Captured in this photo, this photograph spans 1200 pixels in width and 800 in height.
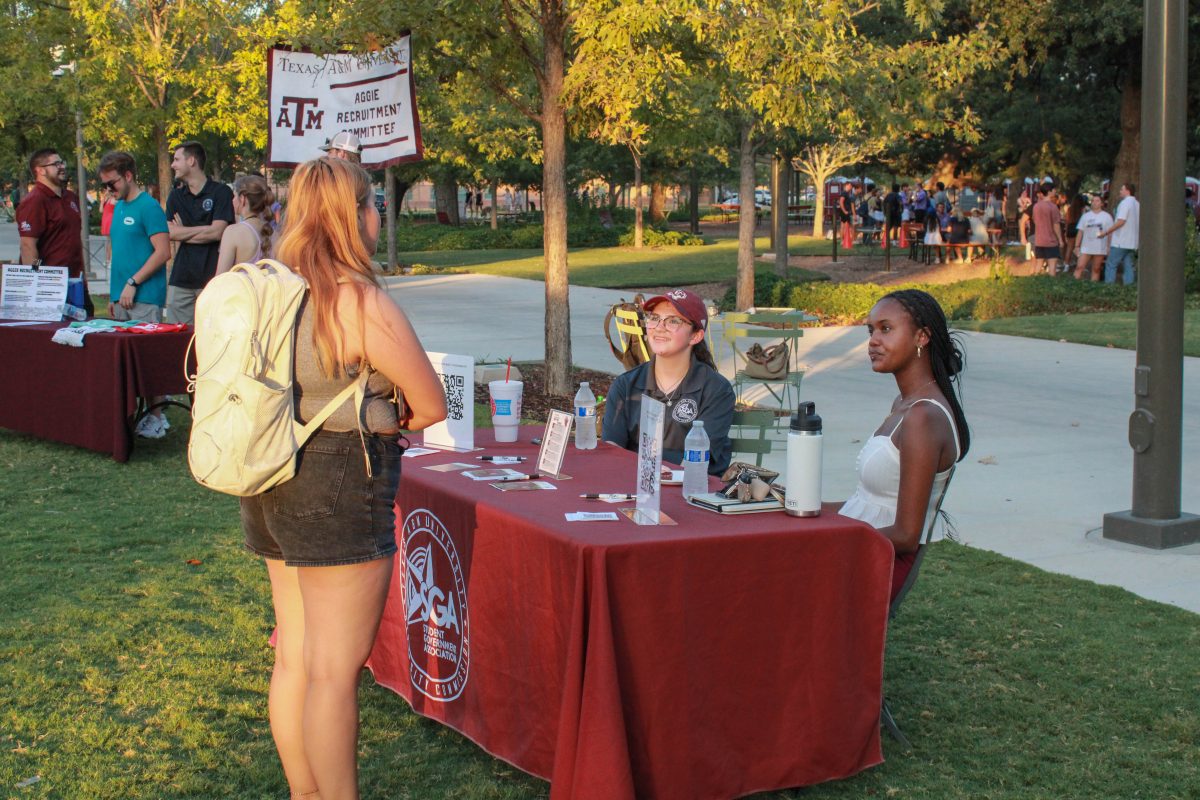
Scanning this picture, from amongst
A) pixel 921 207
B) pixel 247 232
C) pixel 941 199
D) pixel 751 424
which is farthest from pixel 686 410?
pixel 941 199

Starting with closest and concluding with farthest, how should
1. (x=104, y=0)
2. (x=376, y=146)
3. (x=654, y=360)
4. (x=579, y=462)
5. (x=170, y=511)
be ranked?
1. (x=579, y=462)
2. (x=654, y=360)
3. (x=170, y=511)
4. (x=376, y=146)
5. (x=104, y=0)

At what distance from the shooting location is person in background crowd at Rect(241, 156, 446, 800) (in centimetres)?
314

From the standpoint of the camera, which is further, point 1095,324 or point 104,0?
point 104,0

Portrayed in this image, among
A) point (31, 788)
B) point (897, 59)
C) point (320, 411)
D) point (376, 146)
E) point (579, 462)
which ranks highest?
point (897, 59)

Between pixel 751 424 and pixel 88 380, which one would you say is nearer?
pixel 751 424

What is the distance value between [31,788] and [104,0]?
17300mm

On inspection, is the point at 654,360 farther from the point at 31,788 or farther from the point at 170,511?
the point at 170,511

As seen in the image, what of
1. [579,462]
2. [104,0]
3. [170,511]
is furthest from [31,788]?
[104,0]

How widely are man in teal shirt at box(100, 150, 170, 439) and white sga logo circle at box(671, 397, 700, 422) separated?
5115 mm

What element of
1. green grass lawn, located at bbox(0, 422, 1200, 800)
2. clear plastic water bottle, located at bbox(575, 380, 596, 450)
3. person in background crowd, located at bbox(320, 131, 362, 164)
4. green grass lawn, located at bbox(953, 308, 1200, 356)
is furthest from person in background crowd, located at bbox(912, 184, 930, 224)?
clear plastic water bottle, located at bbox(575, 380, 596, 450)

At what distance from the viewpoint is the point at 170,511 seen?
293 inches

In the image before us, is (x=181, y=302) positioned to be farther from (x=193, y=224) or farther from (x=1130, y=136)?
(x=1130, y=136)

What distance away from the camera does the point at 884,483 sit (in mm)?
4164

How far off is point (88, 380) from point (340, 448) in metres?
6.03
